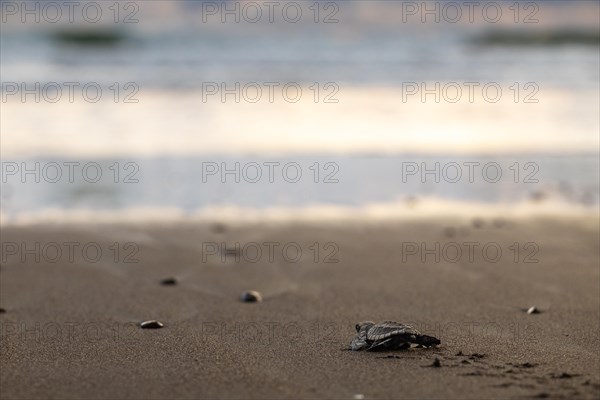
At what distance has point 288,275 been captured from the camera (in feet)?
16.6

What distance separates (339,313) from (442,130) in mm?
6568

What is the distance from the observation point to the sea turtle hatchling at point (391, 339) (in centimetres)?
348

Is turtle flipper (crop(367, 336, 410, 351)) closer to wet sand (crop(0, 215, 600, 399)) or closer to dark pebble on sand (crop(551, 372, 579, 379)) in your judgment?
wet sand (crop(0, 215, 600, 399))

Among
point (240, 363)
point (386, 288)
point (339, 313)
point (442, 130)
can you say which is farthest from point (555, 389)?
point (442, 130)

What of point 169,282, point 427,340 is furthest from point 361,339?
point 169,282

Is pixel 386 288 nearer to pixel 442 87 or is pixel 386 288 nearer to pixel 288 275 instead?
pixel 288 275

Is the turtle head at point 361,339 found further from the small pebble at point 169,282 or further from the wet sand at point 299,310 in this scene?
the small pebble at point 169,282

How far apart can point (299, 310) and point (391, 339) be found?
943 millimetres

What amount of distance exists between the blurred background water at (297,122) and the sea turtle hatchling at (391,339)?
333 centimetres
